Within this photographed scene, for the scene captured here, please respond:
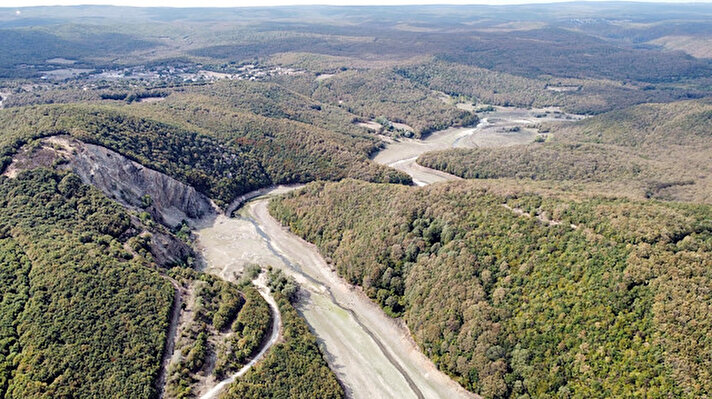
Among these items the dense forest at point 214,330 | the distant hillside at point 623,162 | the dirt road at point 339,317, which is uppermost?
the distant hillside at point 623,162

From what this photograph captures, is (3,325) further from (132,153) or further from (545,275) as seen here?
(545,275)

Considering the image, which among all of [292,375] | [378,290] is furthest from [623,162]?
[292,375]

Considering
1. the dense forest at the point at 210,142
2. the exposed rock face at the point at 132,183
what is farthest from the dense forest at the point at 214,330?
the dense forest at the point at 210,142

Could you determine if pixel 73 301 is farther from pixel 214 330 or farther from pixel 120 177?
pixel 120 177

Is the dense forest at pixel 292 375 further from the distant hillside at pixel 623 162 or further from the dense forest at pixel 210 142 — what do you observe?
the distant hillside at pixel 623 162

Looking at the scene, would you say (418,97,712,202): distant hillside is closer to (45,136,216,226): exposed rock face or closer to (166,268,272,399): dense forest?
(45,136,216,226): exposed rock face

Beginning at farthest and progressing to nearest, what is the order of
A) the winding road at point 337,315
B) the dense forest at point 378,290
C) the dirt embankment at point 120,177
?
the dirt embankment at point 120,177 < the winding road at point 337,315 < the dense forest at point 378,290

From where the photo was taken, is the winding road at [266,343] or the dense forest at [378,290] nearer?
the dense forest at [378,290]

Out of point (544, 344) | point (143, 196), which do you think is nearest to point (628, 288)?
point (544, 344)
